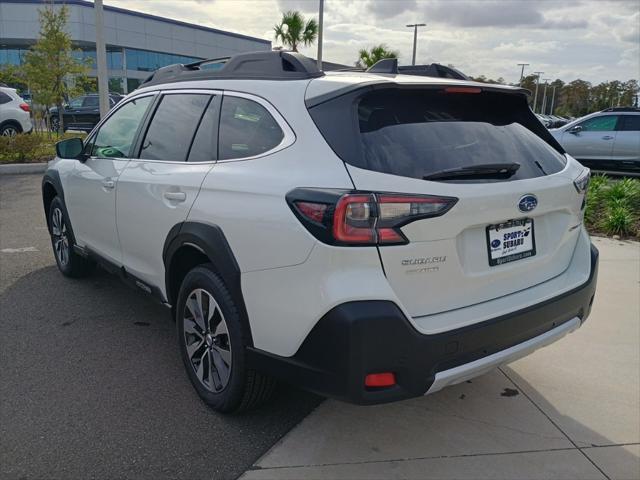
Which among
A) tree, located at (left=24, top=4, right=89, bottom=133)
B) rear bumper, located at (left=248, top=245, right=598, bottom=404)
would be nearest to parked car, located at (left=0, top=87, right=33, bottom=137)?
tree, located at (left=24, top=4, right=89, bottom=133)

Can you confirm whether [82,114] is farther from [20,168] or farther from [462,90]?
[462,90]

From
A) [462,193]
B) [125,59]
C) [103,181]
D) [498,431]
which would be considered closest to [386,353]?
[462,193]

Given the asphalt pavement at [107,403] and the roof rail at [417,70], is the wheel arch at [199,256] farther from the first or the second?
the roof rail at [417,70]

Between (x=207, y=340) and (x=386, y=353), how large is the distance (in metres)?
1.21

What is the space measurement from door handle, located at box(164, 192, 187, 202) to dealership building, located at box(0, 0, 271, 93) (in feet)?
155

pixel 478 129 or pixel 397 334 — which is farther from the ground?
pixel 478 129

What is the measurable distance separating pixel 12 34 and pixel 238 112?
54066 mm

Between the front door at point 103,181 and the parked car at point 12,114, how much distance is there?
11936 millimetres

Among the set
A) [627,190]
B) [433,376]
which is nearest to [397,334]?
[433,376]

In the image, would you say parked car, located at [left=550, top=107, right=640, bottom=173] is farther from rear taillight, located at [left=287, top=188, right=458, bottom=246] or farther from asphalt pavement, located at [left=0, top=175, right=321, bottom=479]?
rear taillight, located at [left=287, top=188, right=458, bottom=246]

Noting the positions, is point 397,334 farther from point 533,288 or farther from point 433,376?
point 533,288

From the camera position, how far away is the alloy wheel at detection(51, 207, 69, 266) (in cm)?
510

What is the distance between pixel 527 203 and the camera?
8.34ft

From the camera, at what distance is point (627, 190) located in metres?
7.86
